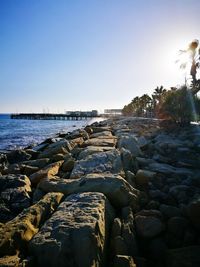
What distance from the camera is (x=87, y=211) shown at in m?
3.98

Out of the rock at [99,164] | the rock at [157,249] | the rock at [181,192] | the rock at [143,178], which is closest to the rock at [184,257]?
the rock at [157,249]

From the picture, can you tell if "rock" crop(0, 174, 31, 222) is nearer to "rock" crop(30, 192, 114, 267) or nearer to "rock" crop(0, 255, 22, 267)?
"rock" crop(30, 192, 114, 267)

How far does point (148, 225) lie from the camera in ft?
14.3

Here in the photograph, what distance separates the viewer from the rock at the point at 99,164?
651cm

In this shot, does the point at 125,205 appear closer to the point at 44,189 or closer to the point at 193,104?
the point at 44,189

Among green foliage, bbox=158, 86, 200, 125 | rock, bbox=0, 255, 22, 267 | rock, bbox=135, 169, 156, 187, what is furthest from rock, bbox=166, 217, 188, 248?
green foliage, bbox=158, 86, 200, 125

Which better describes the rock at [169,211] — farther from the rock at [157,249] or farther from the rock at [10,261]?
the rock at [10,261]

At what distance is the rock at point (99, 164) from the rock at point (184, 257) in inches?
110

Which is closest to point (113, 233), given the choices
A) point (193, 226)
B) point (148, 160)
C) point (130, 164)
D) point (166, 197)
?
point (193, 226)

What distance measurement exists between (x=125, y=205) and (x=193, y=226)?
3.99ft

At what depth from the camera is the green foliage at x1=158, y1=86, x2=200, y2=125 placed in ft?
64.8

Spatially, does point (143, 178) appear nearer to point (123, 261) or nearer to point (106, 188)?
point (106, 188)

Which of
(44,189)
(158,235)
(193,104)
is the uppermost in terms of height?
(193,104)

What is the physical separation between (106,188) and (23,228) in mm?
1750
